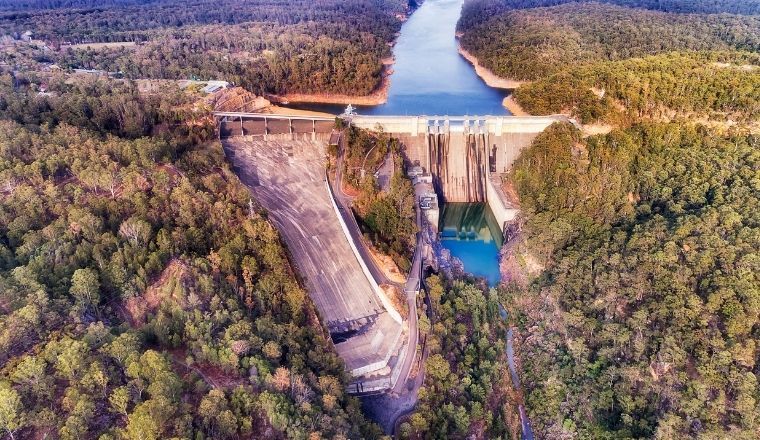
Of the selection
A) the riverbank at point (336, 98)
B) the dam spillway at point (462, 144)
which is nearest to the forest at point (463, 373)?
the dam spillway at point (462, 144)

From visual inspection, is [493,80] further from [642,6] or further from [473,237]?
[642,6]

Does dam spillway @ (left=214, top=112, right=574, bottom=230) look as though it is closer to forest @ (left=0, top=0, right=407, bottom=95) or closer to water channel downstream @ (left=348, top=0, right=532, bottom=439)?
water channel downstream @ (left=348, top=0, right=532, bottom=439)

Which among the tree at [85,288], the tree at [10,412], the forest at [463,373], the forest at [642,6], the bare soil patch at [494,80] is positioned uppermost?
the forest at [642,6]

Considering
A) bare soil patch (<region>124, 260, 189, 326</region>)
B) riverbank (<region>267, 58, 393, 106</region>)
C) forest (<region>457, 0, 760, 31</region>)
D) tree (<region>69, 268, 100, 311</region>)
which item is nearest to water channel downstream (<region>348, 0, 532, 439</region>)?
riverbank (<region>267, 58, 393, 106</region>)

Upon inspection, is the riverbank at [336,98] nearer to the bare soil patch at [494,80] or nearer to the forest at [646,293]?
the bare soil patch at [494,80]

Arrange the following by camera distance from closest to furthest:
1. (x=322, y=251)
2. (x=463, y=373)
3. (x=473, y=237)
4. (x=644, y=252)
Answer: (x=463, y=373), (x=644, y=252), (x=322, y=251), (x=473, y=237)

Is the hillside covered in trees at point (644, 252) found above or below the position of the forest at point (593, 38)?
below

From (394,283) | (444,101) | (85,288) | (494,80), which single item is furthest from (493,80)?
(85,288)
